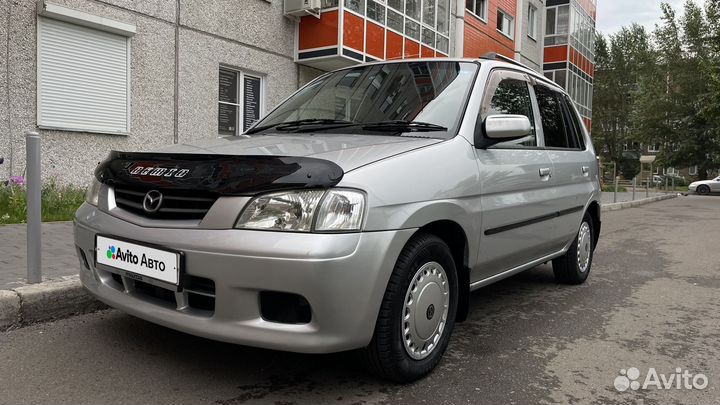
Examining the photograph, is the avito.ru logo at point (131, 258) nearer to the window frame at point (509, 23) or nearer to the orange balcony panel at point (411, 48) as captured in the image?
the orange balcony panel at point (411, 48)

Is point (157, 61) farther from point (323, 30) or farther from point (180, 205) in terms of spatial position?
point (180, 205)

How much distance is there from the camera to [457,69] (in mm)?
3611

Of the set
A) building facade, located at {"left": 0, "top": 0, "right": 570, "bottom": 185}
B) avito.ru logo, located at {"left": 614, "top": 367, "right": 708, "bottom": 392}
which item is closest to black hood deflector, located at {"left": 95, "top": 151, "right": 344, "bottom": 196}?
avito.ru logo, located at {"left": 614, "top": 367, "right": 708, "bottom": 392}

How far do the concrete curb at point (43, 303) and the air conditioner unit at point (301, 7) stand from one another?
8.88 meters

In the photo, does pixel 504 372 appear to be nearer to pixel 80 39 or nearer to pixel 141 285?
pixel 141 285

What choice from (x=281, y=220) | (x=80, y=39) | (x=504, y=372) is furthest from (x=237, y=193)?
(x=80, y=39)

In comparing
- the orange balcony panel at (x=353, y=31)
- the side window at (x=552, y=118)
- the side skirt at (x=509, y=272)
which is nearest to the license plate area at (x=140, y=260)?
the side skirt at (x=509, y=272)

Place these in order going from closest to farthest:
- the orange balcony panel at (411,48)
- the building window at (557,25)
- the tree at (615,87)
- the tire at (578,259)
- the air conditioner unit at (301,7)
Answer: the tire at (578,259) < the air conditioner unit at (301,7) < the orange balcony panel at (411,48) < the building window at (557,25) < the tree at (615,87)

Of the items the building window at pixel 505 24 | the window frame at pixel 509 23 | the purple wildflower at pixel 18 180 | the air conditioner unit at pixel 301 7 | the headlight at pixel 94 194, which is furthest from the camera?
the building window at pixel 505 24

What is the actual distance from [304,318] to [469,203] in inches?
46.2

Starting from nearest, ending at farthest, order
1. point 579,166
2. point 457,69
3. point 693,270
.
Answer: point 457,69, point 579,166, point 693,270

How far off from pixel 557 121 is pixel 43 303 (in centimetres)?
402

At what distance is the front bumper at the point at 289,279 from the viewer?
2.22 m

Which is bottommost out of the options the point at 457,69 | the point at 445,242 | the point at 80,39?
the point at 445,242
